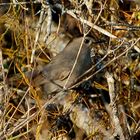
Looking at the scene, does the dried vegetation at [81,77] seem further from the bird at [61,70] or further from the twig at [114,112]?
the bird at [61,70]

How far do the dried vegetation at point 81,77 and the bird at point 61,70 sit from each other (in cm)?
10

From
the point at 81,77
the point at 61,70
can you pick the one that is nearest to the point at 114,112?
the point at 81,77

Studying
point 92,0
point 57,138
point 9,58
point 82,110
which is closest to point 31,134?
point 57,138

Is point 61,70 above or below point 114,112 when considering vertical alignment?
above

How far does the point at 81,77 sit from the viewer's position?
18.0 feet

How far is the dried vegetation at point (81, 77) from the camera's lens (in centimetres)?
548

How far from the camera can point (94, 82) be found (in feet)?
19.9

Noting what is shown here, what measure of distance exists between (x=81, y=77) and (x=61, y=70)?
322 millimetres

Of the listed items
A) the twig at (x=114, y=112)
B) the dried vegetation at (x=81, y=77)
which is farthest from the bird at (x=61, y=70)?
the twig at (x=114, y=112)

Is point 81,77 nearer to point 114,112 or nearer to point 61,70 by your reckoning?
point 61,70

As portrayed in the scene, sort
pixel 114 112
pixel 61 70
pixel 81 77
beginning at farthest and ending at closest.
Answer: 1. pixel 61 70
2. pixel 81 77
3. pixel 114 112

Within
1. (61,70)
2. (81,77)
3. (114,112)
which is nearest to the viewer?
(114,112)

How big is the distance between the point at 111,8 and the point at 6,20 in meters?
1.22

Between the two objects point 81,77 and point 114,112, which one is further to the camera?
point 81,77
